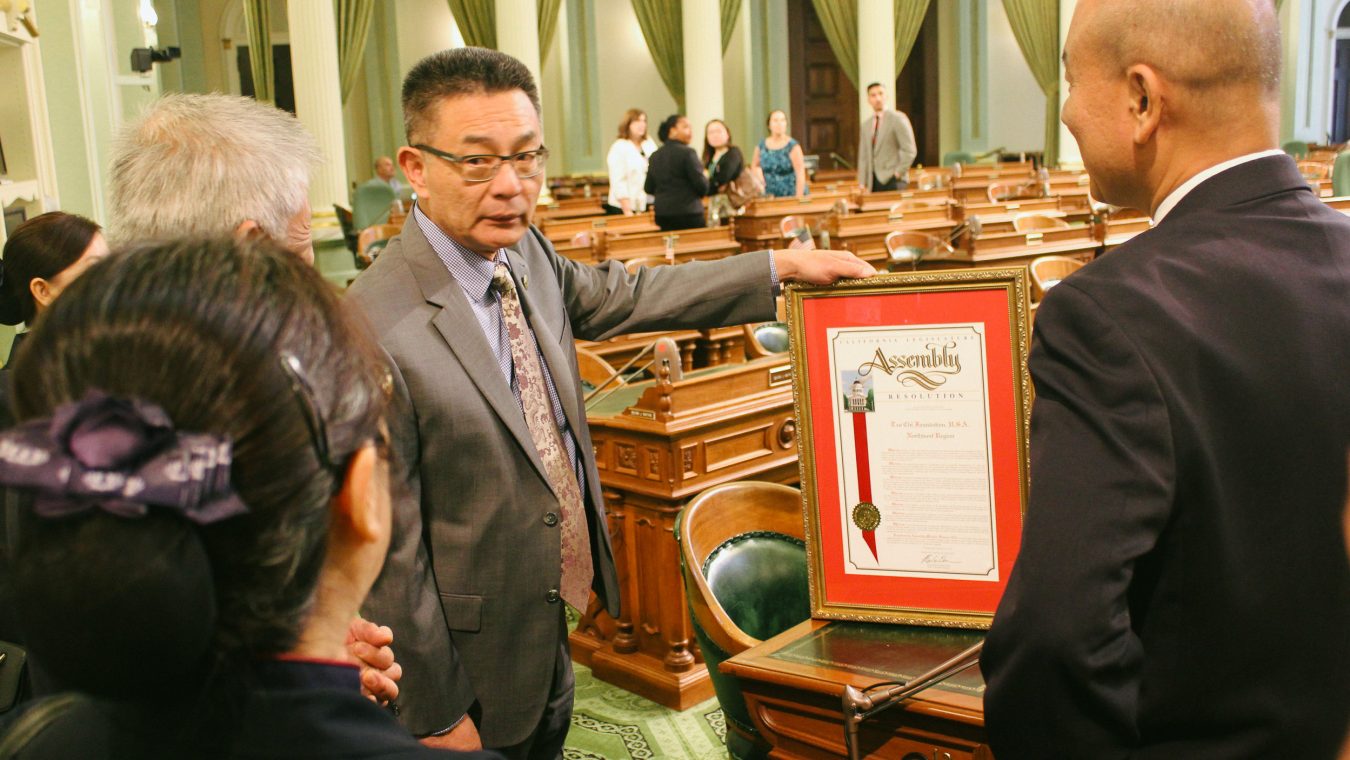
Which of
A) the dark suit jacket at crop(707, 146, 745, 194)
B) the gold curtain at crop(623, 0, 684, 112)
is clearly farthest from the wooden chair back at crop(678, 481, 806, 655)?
the gold curtain at crop(623, 0, 684, 112)

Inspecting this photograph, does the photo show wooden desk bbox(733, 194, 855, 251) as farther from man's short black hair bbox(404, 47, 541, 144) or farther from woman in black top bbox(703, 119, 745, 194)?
man's short black hair bbox(404, 47, 541, 144)

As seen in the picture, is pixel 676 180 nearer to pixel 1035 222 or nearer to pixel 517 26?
pixel 1035 222

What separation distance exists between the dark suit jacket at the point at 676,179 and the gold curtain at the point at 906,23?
11.6 metres

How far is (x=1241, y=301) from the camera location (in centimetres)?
103

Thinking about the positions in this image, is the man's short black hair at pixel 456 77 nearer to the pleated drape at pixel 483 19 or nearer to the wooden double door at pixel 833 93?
the pleated drape at pixel 483 19

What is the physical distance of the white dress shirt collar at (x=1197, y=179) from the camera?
3.57 feet

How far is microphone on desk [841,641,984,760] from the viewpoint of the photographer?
4.62 feet

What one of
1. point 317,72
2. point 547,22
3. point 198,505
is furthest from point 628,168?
point 198,505

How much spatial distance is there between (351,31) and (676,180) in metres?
8.13

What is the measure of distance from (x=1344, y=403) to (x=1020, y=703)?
1.33 ft

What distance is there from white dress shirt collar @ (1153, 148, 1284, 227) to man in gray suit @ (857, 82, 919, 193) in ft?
35.0

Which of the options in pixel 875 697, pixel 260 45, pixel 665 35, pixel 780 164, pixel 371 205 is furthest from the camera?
pixel 665 35

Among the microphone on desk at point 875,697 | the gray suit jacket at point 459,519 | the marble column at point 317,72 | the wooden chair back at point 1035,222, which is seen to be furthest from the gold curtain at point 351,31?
the microphone on desk at point 875,697

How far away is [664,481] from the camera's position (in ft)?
10.9
